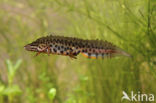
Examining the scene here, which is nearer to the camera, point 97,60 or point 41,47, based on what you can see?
point 41,47

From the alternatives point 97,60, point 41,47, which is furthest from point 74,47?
point 97,60

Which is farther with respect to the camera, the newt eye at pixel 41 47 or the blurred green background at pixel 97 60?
the blurred green background at pixel 97 60

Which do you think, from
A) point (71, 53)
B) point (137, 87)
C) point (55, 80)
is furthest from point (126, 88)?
point (55, 80)

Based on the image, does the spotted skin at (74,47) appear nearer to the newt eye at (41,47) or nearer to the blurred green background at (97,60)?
the newt eye at (41,47)

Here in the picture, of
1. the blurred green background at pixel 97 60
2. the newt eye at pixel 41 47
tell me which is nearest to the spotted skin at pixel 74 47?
the newt eye at pixel 41 47

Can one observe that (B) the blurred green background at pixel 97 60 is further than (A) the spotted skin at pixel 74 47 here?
Yes

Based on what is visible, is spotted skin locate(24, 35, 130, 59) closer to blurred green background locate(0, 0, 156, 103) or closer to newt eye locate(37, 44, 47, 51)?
newt eye locate(37, 44, 47, 51)

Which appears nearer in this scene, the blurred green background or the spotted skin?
the spotted skin

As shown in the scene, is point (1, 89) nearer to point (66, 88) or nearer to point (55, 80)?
point (55, 80)

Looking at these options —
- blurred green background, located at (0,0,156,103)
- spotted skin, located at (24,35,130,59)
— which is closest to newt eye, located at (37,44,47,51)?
spotted skin, located at (24,35,130,59)

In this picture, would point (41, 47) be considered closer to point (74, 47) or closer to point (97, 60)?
point (74, 47)
